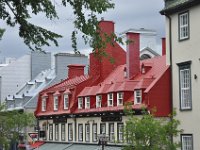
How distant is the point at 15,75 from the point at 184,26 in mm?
51189

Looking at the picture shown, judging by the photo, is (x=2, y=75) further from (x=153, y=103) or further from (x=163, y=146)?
(x=163, y=146)

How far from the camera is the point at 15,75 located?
8181cm

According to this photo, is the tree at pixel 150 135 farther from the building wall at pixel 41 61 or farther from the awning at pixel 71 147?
the building wall at pixel 41 61

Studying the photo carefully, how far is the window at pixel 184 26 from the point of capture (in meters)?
33.2

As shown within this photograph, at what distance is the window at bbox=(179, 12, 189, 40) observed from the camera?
3319 cm

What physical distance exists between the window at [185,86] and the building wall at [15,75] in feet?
158

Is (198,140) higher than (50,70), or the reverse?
(50,70)

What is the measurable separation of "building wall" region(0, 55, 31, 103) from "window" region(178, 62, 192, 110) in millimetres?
48203

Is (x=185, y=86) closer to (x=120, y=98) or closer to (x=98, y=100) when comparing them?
(x=120, y=98)

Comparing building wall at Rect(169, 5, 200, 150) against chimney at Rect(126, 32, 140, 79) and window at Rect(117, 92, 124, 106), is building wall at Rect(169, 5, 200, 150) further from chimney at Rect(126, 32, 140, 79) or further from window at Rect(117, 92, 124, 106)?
chimney at Rect(126, 32, 140, 79)

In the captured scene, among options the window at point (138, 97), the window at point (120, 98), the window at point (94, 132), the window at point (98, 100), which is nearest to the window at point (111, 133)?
the window at point (120, 98)

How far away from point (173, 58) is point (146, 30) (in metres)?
30.5

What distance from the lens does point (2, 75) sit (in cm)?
8156

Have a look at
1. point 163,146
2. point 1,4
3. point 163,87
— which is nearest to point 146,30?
point 163,87
